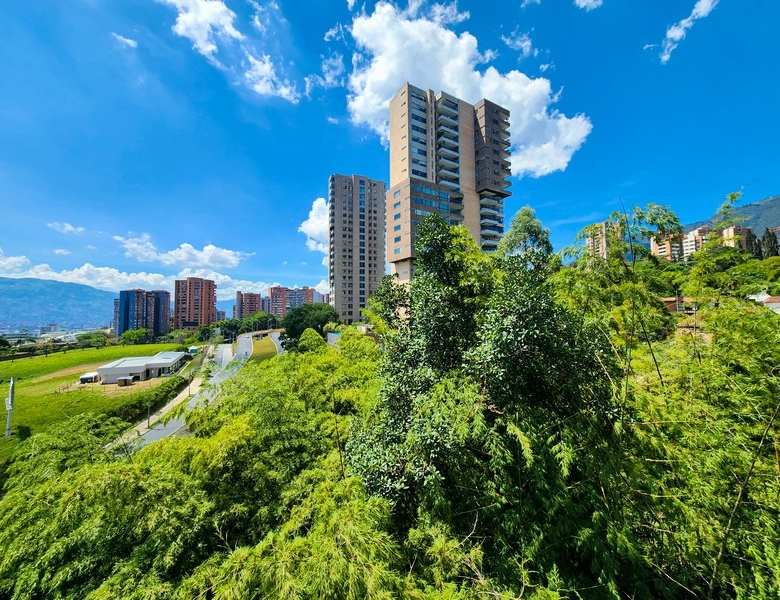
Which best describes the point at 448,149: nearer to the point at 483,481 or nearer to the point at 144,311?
the point at 483,481

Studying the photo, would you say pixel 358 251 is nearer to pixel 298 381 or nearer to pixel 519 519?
pixel 298 381

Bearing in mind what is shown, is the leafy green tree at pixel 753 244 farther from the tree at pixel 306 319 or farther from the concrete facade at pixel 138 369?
the concrete facade at pixel 138 369

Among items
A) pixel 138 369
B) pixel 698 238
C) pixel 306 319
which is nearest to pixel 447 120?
pixel 306 319

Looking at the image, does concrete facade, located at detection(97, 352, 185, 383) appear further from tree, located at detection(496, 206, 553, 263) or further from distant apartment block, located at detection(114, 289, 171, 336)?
distant apartment block, located at detection(114, 289, 171, 336)

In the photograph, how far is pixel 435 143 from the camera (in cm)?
2206

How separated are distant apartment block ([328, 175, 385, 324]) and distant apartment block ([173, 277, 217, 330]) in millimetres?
40425

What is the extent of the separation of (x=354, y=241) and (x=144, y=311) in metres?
58.4

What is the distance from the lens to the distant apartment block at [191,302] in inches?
2509

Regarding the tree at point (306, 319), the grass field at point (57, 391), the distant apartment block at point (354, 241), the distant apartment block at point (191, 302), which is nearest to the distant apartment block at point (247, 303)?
the distant apartment block at point (191, 302)

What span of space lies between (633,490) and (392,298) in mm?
2632

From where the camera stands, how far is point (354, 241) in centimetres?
3950

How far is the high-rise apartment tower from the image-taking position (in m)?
20.3

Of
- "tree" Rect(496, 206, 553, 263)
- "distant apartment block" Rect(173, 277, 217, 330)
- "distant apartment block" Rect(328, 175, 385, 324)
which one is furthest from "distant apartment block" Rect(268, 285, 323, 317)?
"tree" Rect(496, 206, 553, 263)

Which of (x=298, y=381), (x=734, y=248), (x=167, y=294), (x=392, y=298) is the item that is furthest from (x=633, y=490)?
(x=167, y=294)
